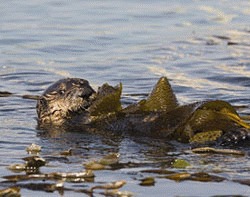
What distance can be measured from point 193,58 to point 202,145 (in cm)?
408

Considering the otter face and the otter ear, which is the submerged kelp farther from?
the otter face

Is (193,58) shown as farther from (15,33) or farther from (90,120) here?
(90,120)

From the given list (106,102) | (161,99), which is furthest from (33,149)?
(161,99)

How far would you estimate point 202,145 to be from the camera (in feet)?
21.0

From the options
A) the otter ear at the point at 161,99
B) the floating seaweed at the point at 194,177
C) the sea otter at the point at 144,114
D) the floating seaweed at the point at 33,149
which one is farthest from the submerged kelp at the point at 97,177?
the otter ear at the point at 161,99

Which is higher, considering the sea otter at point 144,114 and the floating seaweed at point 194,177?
the sea otter at point 144,114

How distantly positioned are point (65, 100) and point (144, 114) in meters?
0.82

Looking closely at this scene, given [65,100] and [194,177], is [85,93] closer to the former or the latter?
[65,100]

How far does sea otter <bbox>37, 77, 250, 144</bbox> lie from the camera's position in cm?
644

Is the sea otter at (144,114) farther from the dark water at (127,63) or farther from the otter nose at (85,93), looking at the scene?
the dark water at (127,63)

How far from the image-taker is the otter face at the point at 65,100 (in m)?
7.38

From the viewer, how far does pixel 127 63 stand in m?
10.1

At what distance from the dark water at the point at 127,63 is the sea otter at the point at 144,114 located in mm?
141

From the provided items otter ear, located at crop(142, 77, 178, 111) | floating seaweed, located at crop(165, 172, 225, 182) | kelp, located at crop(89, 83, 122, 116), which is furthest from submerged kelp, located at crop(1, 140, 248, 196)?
kelp, located at crop(89, 83, 122, 116)
